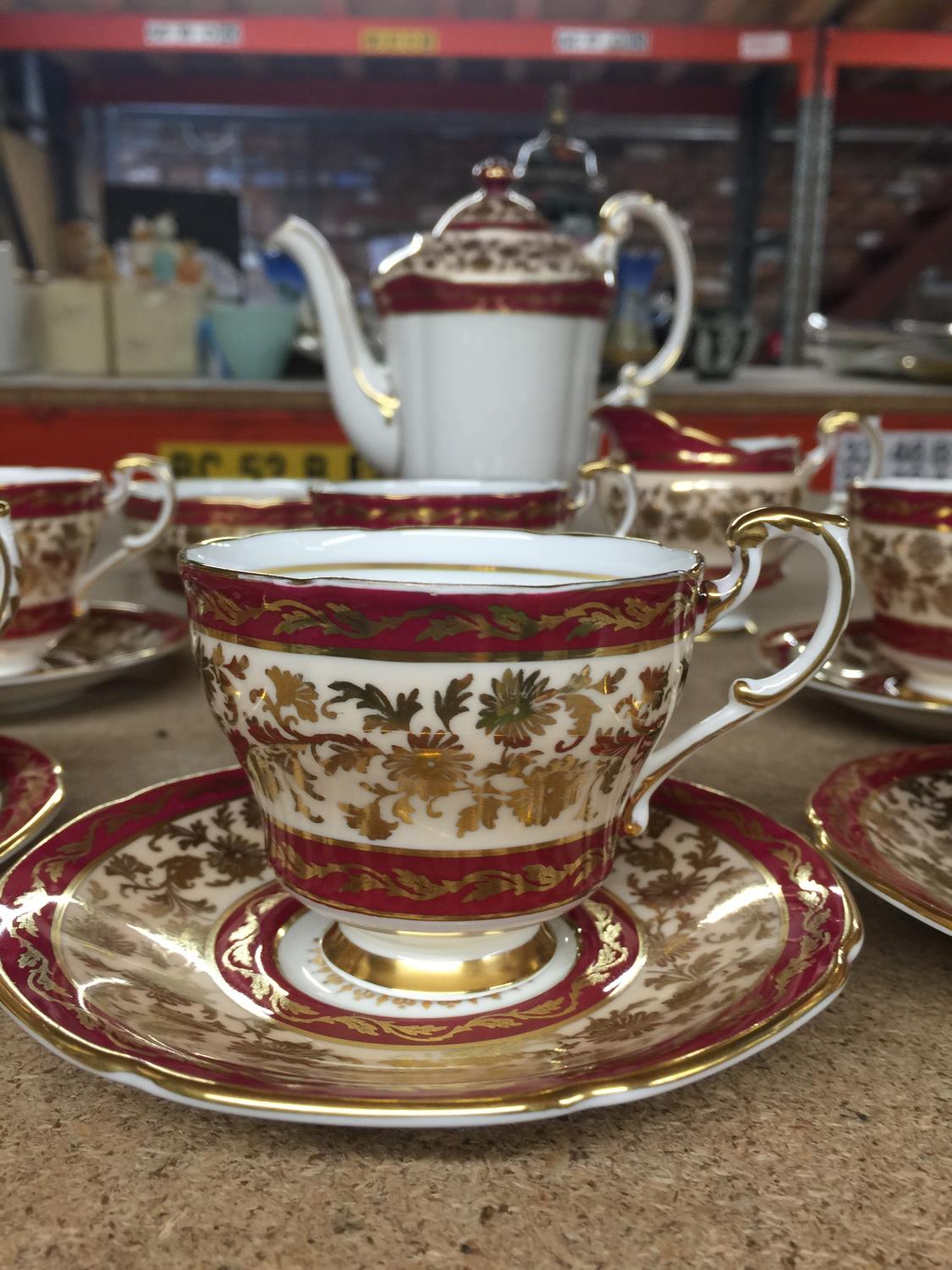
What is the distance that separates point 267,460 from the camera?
2.09m

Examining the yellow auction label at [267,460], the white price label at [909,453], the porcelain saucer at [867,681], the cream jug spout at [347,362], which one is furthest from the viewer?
the white price label at [909,453]

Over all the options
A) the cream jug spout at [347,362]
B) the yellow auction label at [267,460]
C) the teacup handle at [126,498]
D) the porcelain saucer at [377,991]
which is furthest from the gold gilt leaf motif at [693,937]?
the yellow auction label at [267,460]

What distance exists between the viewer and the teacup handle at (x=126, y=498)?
0.61 m

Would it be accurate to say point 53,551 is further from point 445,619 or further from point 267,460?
point 267,460

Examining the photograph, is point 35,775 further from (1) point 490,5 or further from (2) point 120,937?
(1) point 490,5

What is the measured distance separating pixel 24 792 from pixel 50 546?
191mm

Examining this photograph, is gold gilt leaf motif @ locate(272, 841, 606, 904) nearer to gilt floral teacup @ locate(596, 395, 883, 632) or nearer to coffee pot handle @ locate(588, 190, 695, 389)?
gilt floral teacup @ locate(596, 395, 883, 632)

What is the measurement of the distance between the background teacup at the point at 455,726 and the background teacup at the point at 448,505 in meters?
0.19

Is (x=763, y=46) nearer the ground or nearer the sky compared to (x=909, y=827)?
nearer the sky

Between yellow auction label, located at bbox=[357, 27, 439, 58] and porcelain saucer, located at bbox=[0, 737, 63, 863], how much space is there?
3.71 metres

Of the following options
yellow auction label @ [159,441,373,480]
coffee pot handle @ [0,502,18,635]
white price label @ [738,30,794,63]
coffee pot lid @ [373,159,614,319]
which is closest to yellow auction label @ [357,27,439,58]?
white price label @ [738,30,794,63]

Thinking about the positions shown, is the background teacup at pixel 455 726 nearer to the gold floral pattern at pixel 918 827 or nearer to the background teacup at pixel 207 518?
the gold floral pattern at pixel 918 827

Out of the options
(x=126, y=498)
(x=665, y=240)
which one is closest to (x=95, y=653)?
(x=126, y=498)

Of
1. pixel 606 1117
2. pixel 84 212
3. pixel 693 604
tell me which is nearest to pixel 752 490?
pixel 693 604
